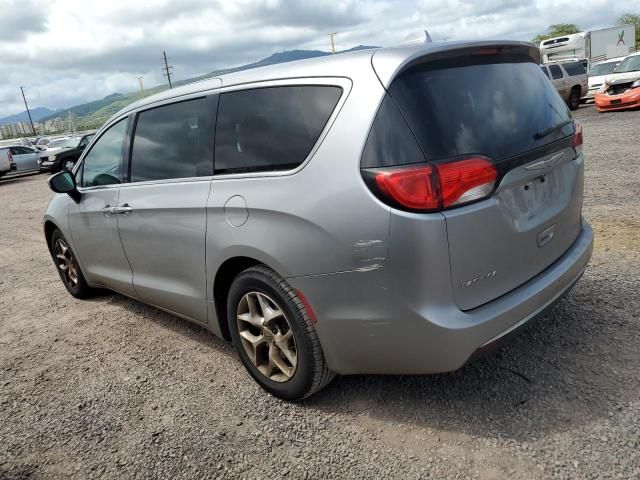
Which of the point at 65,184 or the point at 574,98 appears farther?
the point at 574,98

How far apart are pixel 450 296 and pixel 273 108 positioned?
1346mm

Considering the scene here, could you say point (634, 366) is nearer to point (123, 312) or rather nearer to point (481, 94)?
point (481, 94)

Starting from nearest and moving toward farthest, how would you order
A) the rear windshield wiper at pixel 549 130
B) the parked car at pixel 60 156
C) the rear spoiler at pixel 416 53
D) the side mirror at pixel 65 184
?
the rear spoiler at pixel 416 53
the rear windshield wiper at pixel 549 130
the side mirror at pixel 65 184
the parked car at pixel 60 156

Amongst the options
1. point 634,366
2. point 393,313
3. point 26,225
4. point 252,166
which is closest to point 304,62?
point 252,166

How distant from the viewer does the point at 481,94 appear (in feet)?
7.90

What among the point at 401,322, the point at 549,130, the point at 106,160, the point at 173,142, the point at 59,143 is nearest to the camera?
the point at 401,322

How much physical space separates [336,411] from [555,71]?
18943 millimetres

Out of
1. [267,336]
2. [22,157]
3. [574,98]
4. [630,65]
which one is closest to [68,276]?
[267,336]

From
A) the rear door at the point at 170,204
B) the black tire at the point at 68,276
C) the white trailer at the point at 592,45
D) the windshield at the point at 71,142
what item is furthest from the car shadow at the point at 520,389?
the white trailer at the point at 592,45

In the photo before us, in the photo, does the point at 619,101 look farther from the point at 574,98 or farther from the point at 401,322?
the point at 401,322

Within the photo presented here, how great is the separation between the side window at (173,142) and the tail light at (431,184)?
1.27 meters

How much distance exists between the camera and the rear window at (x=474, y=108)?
2219 mm

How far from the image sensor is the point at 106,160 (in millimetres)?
4078

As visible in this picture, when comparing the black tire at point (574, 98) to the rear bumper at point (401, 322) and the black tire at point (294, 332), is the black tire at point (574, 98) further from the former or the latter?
the black tire at point (294, 332)
